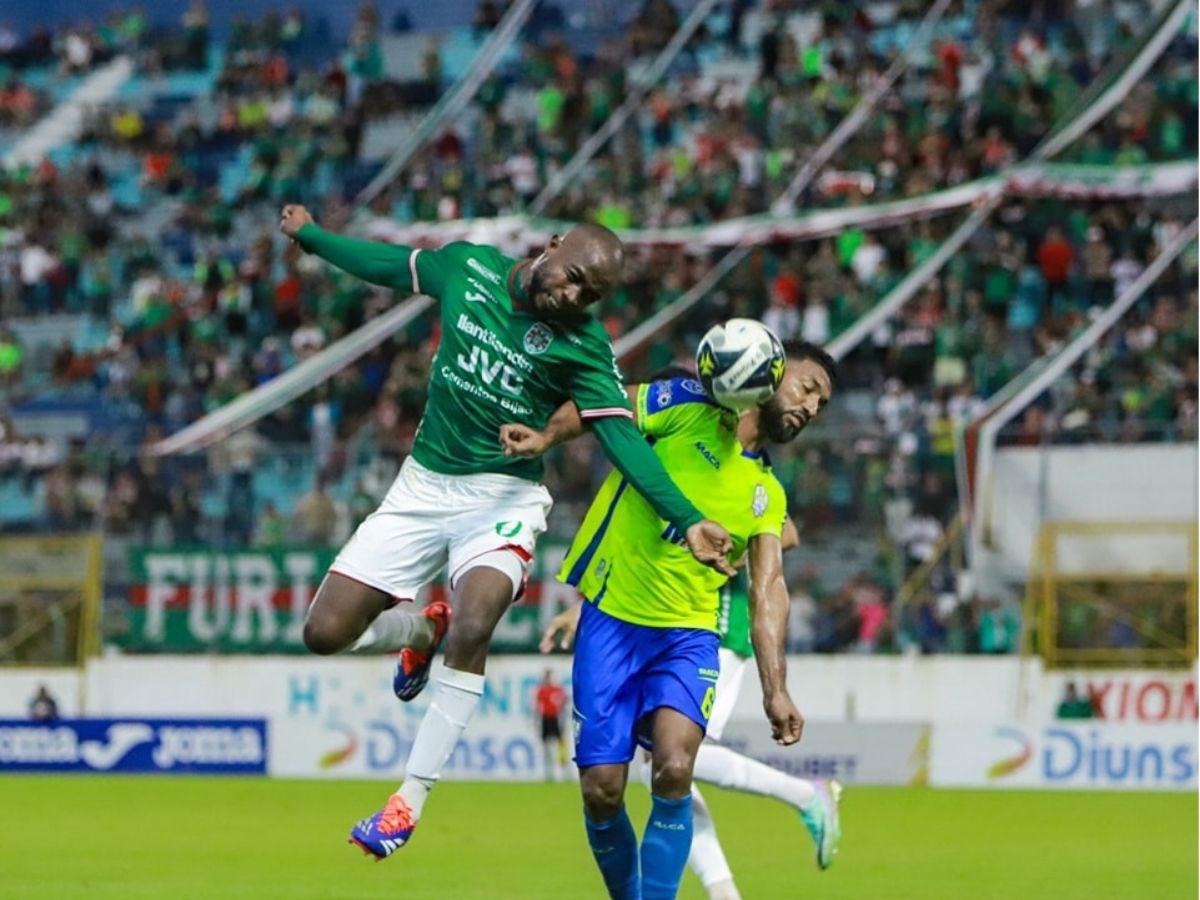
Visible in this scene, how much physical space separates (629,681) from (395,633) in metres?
1.84

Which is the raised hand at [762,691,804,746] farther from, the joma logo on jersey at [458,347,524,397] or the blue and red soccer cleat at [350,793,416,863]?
the joma logo on jersey at [458,347,524,397]

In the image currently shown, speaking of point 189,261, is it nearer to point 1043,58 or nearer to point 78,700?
point 78,700

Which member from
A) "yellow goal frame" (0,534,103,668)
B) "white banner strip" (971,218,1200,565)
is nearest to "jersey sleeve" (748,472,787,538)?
"white banner strip" (971,218,1200,565)

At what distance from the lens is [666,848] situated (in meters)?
9.31

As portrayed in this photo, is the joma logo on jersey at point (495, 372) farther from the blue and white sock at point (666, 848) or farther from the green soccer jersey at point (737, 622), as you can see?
the green soccer jersey at point (737, 622)

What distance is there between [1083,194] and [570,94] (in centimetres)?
935

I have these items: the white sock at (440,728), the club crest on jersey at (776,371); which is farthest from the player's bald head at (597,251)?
the white sock at (440,728)

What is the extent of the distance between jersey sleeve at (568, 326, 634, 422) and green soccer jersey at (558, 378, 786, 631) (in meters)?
0.16

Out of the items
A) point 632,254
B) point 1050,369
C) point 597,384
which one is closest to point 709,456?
point 597,384

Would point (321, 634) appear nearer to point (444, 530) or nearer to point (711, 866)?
point (444, 530)

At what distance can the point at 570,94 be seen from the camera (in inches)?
1428

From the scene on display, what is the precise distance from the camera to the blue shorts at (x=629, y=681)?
936 cm

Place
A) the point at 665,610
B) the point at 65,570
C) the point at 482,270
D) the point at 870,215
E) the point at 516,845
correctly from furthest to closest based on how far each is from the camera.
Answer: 1. the point at 870,215
2. the point at 65,570
3. the point at 516,845
4. the point at 482,270
5. the point at 665,610

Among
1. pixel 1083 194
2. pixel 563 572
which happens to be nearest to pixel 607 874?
pixel 563 572
